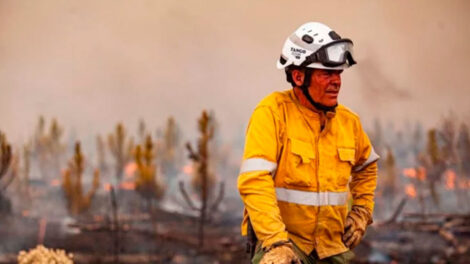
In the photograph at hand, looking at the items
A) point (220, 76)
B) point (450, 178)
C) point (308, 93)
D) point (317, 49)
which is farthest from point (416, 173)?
point (317, 49)

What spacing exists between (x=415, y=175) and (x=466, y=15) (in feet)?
5.87

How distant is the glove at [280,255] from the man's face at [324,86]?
0.65 meters

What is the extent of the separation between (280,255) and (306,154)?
1.55 ft

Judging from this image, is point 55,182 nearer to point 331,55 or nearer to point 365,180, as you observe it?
point 365,180

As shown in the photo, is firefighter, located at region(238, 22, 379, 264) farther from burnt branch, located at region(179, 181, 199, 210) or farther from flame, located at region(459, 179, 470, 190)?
flame, located at region(459, 179, 470, 190)

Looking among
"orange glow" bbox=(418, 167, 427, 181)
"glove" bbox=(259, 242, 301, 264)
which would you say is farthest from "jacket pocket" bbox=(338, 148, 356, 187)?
"orange glow" bbox=(418, 167, 427, 181)

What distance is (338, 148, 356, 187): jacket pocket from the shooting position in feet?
9.18

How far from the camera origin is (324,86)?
2.71m

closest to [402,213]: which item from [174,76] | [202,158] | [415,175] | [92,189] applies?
[415,175]

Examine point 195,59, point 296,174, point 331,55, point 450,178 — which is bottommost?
point 450,178

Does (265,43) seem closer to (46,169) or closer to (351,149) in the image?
(46,169)

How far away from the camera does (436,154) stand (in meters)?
6.68

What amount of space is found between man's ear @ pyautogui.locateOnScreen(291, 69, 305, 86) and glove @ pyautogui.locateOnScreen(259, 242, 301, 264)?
706 millimetres

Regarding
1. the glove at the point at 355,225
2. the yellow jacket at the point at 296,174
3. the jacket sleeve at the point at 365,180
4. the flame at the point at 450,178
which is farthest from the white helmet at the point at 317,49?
the flame at the point at 450,178
